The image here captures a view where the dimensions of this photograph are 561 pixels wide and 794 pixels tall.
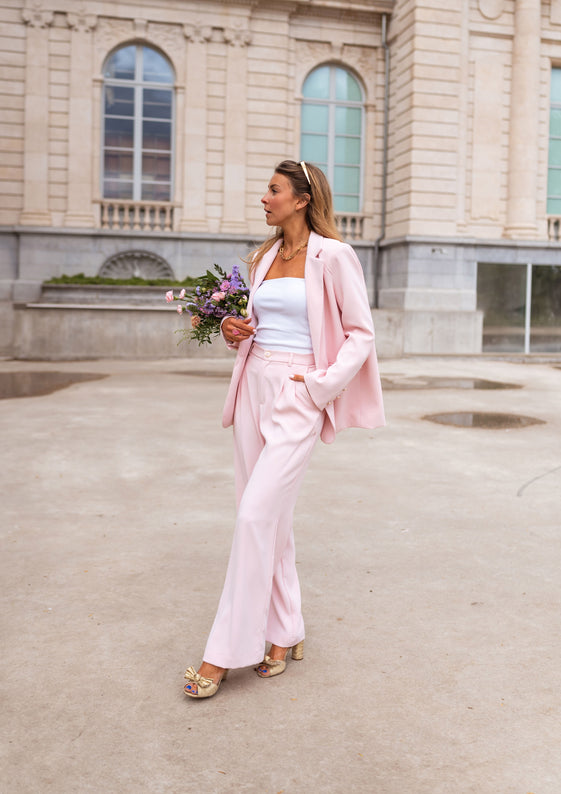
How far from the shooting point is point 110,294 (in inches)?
808

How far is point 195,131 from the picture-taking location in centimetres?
2378

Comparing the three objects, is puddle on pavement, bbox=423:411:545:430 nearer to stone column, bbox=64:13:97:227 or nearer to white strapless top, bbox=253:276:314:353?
white strapless top, bbox=253:276:314:353

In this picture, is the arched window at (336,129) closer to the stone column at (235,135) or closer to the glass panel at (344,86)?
the glass panel at (344,86)

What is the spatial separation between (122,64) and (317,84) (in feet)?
17.9

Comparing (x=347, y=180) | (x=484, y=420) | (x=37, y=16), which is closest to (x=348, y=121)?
(x=347, y=180)

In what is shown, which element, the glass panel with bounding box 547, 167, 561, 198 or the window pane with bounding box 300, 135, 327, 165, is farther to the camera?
the window pane with bounding box 300, 135, 327, 165

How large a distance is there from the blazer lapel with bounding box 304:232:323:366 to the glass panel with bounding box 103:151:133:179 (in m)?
A: 21.4

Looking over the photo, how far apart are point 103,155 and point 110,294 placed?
5.24m

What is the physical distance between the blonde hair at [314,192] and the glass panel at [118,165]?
69.6ft

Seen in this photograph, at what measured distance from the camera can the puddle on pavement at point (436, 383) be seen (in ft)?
47.6

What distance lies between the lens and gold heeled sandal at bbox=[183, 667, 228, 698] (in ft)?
10.9

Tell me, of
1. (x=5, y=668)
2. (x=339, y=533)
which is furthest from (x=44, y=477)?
(x=5, y=668)

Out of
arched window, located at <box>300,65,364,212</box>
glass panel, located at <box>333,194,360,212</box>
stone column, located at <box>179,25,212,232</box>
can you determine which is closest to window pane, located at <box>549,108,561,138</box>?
arched window, located at <box>300,65,364,212</box>

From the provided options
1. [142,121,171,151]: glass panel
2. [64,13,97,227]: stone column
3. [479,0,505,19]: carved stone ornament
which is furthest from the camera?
[142,121,171,151]: glass panel
